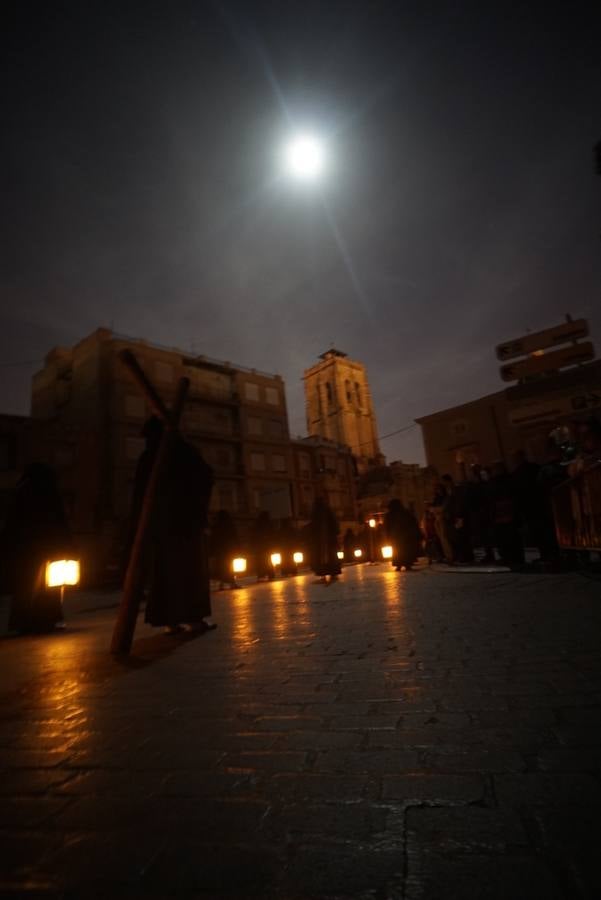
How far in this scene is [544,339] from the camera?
824 centimetres

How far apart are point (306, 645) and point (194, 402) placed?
34.2 meters

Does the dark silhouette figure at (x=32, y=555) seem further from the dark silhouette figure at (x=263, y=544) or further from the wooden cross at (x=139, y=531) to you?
the dark silhouette figure at (x=263, y=544)

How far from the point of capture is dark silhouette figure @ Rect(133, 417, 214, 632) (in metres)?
4.60

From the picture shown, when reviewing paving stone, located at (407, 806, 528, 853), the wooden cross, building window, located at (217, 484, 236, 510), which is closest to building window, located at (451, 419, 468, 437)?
building window, located at (217, 484, 236, 510)

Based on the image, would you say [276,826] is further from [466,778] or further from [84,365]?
[84,365]

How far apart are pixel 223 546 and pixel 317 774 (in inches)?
476

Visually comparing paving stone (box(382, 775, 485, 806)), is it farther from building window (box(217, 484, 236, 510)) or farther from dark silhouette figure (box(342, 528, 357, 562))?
building window (box(217, 484, 236, 510))

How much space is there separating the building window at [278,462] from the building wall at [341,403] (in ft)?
82.0

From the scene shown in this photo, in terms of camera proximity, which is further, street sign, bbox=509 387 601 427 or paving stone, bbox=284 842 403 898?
street sign, bbox=509 387 601 427

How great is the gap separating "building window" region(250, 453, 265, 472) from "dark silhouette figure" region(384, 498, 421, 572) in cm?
2682

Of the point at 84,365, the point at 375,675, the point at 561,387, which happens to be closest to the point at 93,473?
the point at 84,365

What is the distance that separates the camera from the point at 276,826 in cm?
120

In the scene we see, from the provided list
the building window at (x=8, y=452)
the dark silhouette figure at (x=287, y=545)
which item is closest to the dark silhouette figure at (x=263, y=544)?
the dark silhouette figure at (x=287, y=545)

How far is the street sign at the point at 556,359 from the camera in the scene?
779cm
